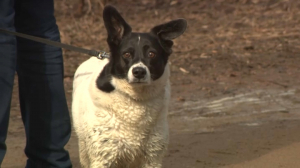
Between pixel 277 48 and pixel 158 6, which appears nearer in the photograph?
pixel 277 48

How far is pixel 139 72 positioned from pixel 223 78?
495 centimetres

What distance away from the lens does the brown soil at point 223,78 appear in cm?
634

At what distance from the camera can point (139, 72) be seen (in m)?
4.43

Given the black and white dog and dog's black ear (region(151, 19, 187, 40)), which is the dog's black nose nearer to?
the black and white dog

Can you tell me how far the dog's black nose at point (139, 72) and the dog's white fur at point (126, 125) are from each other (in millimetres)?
160

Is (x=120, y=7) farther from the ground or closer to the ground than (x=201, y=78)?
farther from the ground

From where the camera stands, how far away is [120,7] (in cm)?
1397

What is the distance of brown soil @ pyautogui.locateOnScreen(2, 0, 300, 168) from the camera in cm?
634

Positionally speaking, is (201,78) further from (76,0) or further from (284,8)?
(76,0)

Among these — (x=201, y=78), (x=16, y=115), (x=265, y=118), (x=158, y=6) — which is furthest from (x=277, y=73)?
(x=158, y=6)

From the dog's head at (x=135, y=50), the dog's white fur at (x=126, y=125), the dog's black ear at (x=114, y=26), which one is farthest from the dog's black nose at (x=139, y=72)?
the dog's black ear at (x=114, y=26)

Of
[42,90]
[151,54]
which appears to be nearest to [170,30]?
[151,54]

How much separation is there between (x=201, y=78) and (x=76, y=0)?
18.2 ft

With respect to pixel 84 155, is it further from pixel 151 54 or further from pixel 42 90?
pixel 151 54
